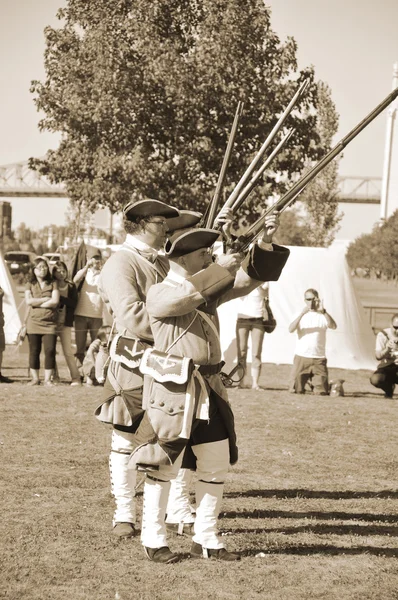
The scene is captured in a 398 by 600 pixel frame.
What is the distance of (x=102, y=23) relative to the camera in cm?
2122

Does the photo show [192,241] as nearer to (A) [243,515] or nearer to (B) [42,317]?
(A) [243,515]

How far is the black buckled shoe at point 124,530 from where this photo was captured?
19.1 ft

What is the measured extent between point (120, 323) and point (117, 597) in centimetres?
169

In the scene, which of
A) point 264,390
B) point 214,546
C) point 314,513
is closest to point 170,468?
point 214,546

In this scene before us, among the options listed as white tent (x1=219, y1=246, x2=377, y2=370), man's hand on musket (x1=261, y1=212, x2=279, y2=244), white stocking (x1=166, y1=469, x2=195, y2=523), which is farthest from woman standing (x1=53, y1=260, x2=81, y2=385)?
man's hand on musket (x1=261, y1=212, x2=279, y2=244)

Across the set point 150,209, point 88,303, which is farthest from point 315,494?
point 88,303

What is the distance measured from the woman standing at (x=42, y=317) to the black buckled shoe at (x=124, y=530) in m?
7.60

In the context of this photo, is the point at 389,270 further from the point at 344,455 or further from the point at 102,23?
the point at 344,455

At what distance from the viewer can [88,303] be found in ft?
46.8

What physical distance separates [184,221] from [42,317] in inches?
312

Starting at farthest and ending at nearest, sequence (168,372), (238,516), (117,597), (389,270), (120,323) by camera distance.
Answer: (389,270) < (238,516) < (120,323) < (168,372) < (117,597)

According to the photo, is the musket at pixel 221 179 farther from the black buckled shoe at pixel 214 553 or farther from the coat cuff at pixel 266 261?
the black buckled shoe at pixel 214 553

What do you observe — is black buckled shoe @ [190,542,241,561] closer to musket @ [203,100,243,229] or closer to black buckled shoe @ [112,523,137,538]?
black buckled shoe @ [112,523,137,538]

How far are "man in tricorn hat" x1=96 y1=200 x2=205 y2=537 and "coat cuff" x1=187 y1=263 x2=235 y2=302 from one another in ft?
2.19
